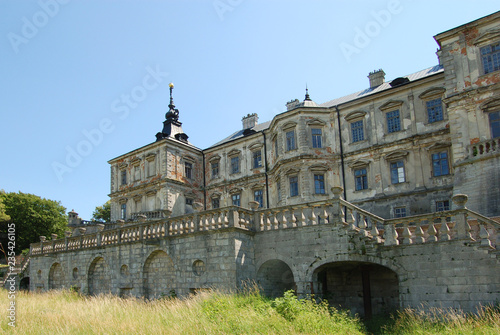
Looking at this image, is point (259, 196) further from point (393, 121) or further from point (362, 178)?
point (393, 121)

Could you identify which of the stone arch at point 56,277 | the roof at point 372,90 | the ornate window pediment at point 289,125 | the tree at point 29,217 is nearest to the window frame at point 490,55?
the roof at point 372,90

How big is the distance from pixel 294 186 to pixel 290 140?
3.33m

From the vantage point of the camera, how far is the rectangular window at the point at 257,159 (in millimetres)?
34344

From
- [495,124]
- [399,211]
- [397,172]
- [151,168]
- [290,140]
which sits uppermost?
[290,140]

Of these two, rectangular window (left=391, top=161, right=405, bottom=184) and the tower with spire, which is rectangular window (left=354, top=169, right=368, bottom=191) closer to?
rectangular window (left=391, top=161, right=405, bottom=184)

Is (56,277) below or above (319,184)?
below

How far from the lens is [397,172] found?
27297 mm

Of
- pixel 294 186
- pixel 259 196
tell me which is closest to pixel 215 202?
pixel 259 196

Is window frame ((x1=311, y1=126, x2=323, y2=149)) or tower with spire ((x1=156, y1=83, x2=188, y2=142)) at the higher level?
tower with spire ((x1=156, y1=83, x2=188, y2=142))

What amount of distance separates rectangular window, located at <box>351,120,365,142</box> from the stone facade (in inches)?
3.1

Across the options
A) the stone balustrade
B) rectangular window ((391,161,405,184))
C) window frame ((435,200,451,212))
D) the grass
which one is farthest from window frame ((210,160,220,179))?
the grass

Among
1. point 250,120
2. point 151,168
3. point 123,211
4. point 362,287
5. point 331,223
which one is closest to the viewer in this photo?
point 331,223

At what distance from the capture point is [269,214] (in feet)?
52.9

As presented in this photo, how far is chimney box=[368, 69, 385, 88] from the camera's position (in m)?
31.5
